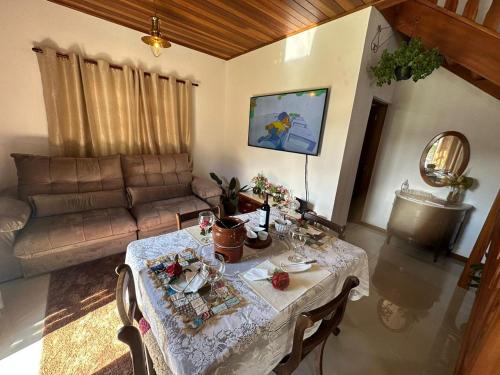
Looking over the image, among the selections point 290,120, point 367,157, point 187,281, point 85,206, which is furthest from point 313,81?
point 85,206

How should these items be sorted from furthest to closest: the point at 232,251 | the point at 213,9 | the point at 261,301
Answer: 1. the point at 213,9
2. the point at 232,251
3. the point at 261,301

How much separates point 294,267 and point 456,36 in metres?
2.29

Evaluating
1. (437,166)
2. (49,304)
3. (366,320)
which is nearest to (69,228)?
(49,304)

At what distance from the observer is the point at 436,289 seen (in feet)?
6.61

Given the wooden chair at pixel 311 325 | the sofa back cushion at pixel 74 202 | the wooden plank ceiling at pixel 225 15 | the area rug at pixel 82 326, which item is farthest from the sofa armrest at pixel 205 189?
the wooden chair at pixel 311 325

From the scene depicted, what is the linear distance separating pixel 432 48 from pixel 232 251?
2349mm

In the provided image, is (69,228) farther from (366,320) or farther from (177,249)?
(366,320)

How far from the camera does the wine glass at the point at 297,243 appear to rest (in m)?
1.13

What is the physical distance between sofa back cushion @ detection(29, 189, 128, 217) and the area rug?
0.59m

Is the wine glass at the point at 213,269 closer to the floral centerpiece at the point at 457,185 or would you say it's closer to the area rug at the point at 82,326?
the area rug at the point at 82,326

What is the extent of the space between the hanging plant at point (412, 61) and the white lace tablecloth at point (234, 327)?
68.0 inches

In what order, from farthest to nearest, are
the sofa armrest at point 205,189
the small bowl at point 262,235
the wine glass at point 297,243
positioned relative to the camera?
1. the sofa armrest at point 205,189
2. the small bowl at point 262,235
3. the wine glass at point 297,243

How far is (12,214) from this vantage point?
5.43 feet


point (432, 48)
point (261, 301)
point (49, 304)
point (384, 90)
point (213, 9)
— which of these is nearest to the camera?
point (261, 301)
